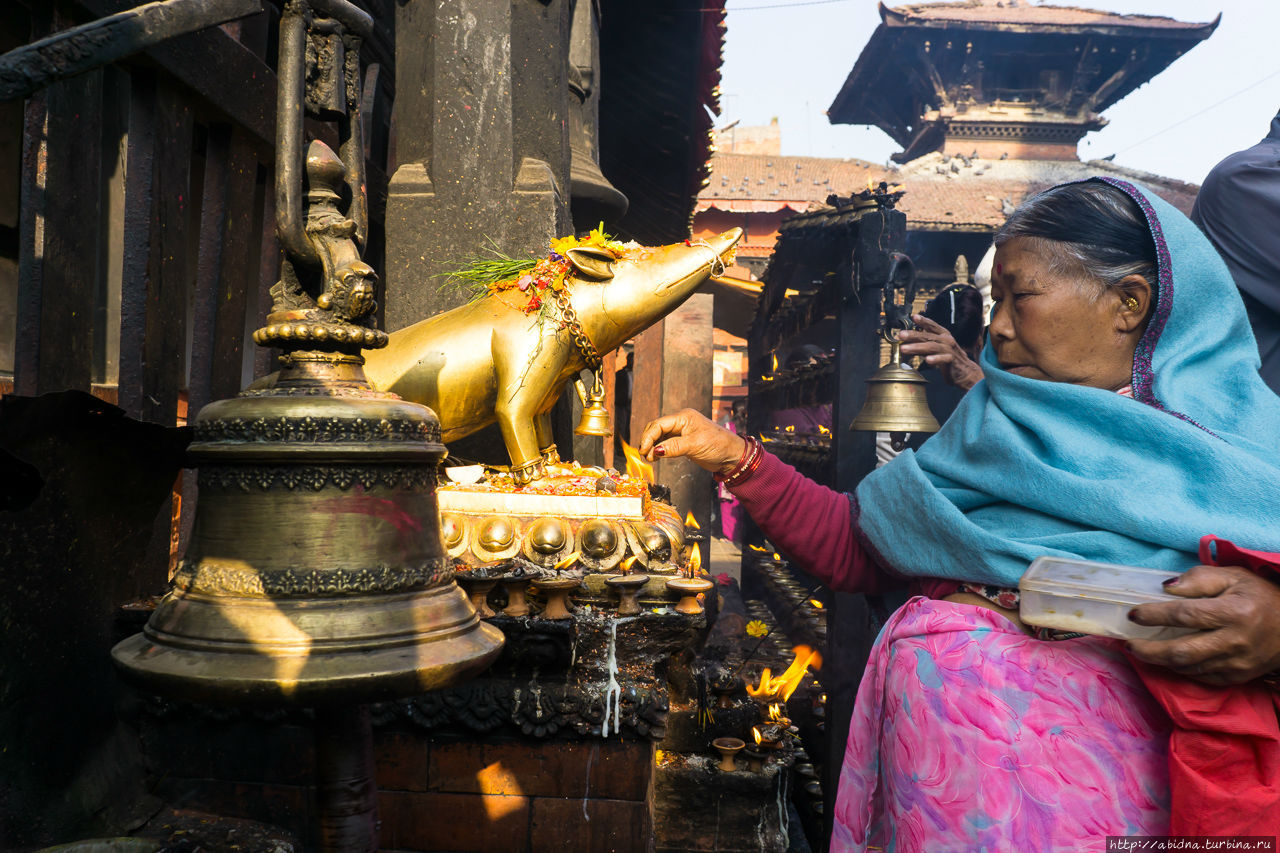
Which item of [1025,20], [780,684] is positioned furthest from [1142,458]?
[1025,20]

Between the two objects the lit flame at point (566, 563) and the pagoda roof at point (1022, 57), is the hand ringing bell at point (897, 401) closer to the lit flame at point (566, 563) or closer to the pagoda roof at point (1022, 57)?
the lit flame at point (566, 563)

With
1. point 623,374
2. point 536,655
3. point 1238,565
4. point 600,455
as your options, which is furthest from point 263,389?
point 623,374

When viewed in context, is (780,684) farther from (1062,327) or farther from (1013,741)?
(1062,327)

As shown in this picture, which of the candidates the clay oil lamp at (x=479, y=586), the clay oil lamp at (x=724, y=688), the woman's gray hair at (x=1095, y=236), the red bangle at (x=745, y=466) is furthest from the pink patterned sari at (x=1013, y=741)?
the clay oil lamp at (x=724, y=688)

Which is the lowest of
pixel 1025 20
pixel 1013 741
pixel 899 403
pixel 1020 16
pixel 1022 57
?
pixel 1013 741

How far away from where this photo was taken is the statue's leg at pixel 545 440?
2295 millimetres

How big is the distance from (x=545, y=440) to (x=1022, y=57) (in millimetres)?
16638

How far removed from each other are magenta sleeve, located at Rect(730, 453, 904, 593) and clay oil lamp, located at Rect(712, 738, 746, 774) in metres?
1.09

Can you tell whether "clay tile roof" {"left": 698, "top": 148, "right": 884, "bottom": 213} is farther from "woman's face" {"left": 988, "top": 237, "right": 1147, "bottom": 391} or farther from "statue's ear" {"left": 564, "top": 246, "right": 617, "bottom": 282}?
"woman's face" {"left": 988, "top": 237, "right": 1147, "bottom": 391}

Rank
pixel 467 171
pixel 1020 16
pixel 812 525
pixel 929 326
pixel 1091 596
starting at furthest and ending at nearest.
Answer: pixel 1020 16 < pixel 929 326 < pixel 467 171 < pixel 812 525 < pixel 1091 596

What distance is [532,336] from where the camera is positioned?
216 cm

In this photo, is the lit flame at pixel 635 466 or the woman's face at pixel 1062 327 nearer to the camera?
the woman's face at pixel 1062 327

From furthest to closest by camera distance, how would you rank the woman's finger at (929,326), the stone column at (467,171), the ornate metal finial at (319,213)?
the woman's finger at (929,326) < the stone column at (467,171) < the ornate metal finial at (319,213)

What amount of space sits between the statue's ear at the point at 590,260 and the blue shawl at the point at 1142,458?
1.05 metres
